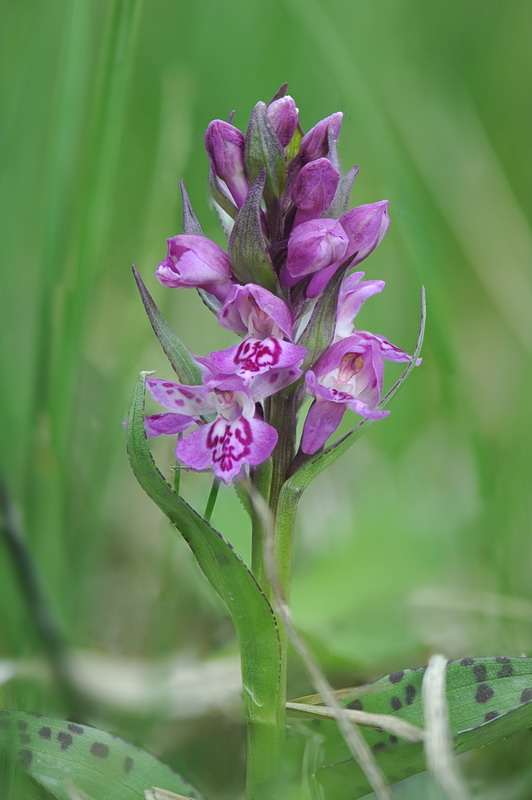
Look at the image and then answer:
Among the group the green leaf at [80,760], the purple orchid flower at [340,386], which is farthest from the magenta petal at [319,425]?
the green leaf at [80,760]

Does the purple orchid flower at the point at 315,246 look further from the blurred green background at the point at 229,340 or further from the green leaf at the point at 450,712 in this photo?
the blurred green background at the point at 229,340

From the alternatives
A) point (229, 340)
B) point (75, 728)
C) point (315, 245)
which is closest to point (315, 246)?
point (315, 245)

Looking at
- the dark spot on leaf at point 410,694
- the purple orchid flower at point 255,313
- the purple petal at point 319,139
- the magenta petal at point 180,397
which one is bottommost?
the dark spot on leaf at point 410,694

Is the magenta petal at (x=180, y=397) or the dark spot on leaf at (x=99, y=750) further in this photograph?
the magenta petal at (x=180, y=397)

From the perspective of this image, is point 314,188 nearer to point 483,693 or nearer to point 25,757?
point 483,693

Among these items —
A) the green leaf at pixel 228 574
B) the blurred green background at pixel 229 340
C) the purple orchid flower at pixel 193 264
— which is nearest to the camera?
the green leaf at pixel 228 574

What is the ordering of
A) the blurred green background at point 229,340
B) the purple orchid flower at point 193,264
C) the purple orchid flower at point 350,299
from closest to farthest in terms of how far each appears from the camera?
the purple orchid flower at point 193,264 < the purple orchid flower at point 350,299 < the blurred green background at point 229,340

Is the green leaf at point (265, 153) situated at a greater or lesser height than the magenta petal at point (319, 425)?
greater

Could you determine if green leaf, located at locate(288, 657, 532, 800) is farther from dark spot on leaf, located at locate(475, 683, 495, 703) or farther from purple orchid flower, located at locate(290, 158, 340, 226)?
purple orchid flower, located at locate(290, 158, 340, 226)
